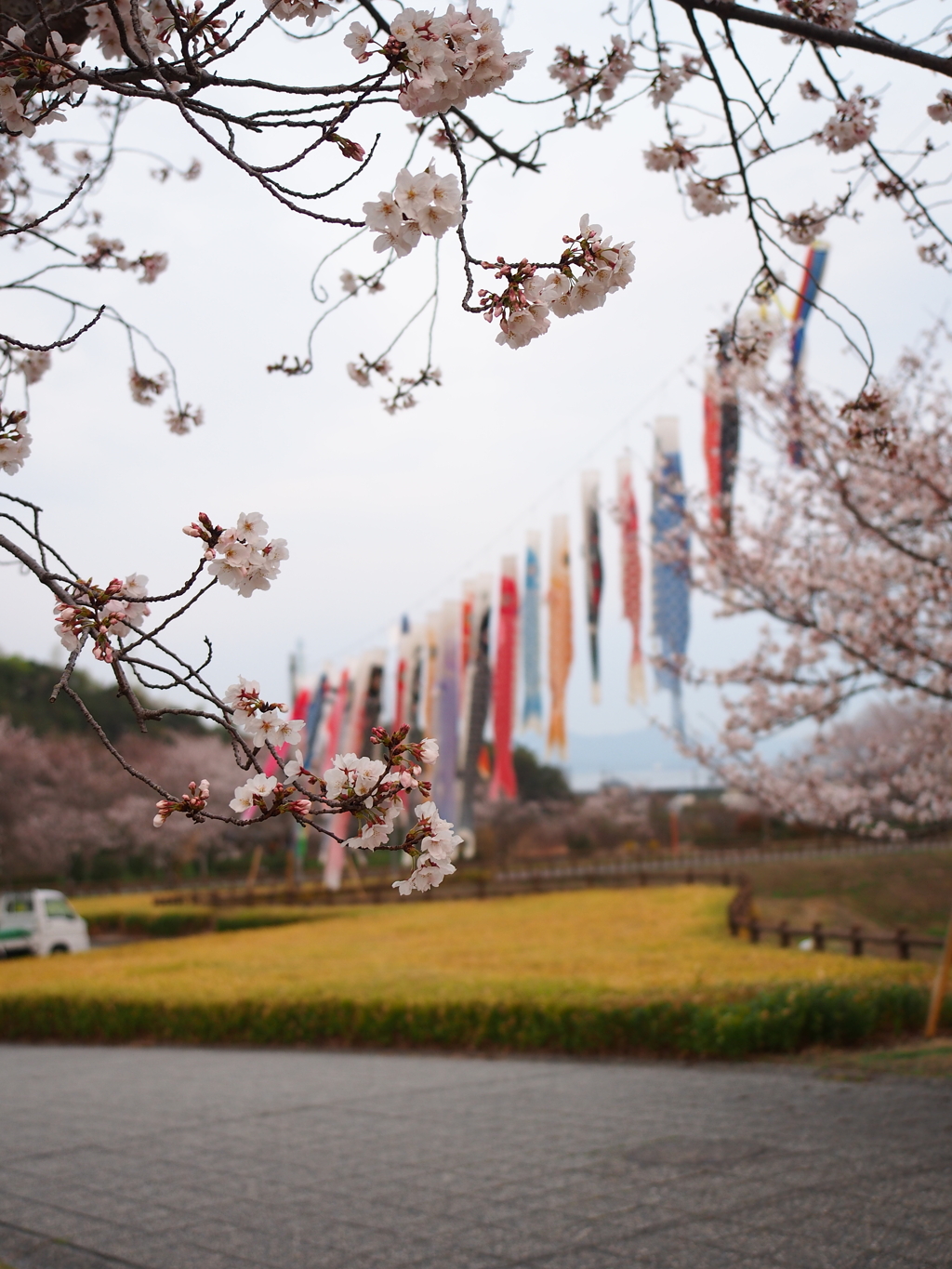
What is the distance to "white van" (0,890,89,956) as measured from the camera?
18650 mm

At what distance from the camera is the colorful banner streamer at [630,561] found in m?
9.56

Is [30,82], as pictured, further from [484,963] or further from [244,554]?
[484,963]

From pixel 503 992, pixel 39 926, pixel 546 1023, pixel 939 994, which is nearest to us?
pixel 939 994

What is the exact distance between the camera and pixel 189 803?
165 cm

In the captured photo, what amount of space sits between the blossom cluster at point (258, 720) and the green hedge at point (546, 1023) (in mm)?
5864

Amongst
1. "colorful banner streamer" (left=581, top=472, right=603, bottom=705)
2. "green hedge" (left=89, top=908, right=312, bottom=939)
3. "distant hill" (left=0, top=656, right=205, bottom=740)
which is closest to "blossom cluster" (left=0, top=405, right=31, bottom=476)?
"colorful banner streamer" (left=581, top=472, right=603, bottom=705)

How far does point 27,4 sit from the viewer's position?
7.34 feet

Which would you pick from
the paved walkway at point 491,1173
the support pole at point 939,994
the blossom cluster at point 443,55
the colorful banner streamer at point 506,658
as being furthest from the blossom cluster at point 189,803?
the colorful banner streamer at point 506,658

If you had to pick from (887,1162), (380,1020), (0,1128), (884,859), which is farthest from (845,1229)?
(884,859)

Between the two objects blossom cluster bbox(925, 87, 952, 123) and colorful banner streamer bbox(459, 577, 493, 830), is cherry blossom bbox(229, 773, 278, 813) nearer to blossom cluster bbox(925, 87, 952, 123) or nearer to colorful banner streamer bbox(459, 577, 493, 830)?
blossom cluster bbox(925, 87, 952, 123)

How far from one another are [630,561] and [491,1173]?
6.01 meters

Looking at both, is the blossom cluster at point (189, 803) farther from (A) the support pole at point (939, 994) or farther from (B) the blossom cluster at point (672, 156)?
(A) the support pole at point (939, 994)

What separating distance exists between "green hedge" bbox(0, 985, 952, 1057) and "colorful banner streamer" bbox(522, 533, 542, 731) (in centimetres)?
420

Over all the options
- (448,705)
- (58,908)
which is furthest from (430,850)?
(58,908)
